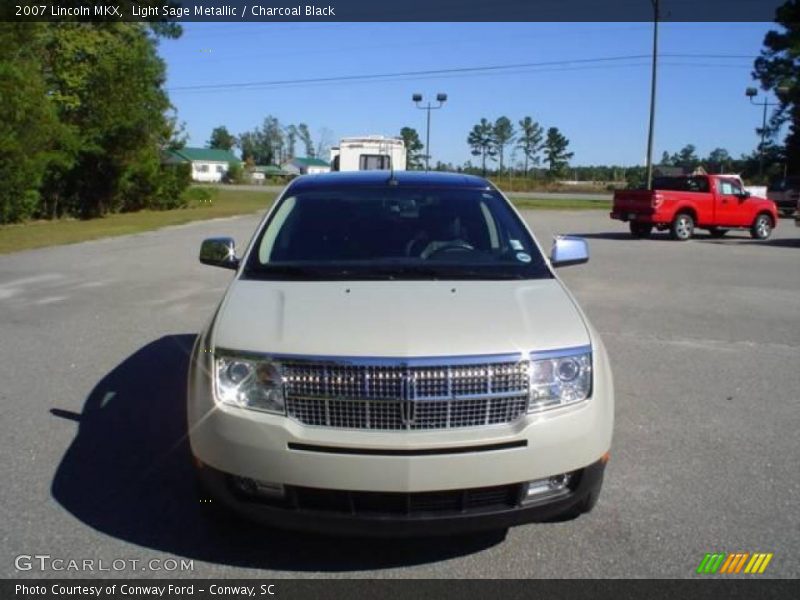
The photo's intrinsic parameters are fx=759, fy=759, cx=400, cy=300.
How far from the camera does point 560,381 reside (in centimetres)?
327

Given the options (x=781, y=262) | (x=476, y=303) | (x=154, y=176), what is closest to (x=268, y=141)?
(x=154, y=176)

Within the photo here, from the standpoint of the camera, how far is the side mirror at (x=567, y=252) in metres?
5.00

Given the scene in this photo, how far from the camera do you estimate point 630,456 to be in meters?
4.60

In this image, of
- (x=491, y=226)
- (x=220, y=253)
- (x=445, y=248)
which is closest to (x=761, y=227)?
(x=491, y=226)

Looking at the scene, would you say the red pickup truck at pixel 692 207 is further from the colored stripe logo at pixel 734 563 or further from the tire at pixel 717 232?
the colored stripe logo at pixel 734 563

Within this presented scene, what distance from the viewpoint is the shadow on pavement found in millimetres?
3414

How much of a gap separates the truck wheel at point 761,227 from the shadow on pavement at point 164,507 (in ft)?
67.1

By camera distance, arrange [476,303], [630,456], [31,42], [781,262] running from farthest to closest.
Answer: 1. [31,42]
2. [781,262]
3. [630,456]
4. [476,303]

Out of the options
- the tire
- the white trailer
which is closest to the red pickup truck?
the tire

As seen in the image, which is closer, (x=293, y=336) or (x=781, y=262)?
(x=293, y=336)

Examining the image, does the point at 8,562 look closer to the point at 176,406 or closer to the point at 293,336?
the point at 293,336

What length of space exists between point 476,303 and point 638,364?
3.76 meters

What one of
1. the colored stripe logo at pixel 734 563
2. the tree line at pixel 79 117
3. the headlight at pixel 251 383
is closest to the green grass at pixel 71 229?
the tree line at pixel 79 117

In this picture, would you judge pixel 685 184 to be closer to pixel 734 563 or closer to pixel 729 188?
pixel 729 188
